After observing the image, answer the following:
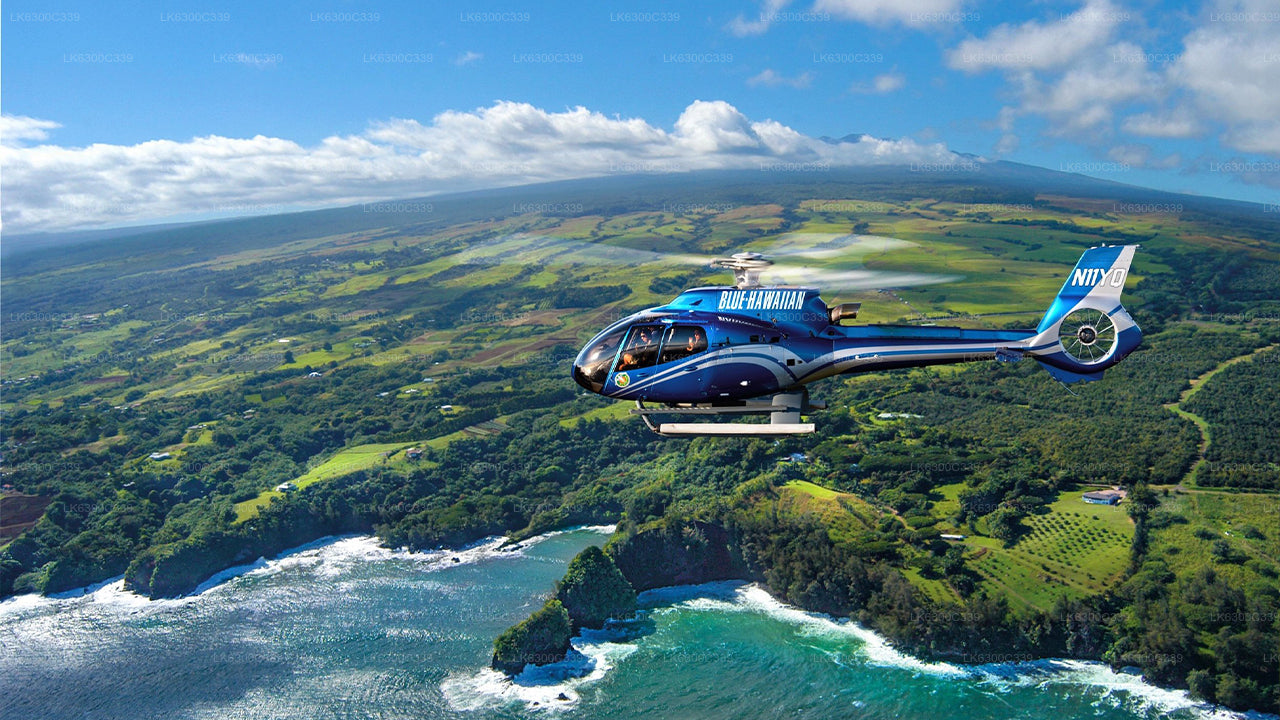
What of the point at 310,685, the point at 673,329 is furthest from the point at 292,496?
the point at 673,329

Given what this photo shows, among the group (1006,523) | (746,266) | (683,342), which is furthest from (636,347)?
(1006,523)

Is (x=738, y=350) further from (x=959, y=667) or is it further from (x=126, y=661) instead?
(x=126, y=661)

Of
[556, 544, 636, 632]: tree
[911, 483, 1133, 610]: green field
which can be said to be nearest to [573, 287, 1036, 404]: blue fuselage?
[911, 483, 1133, 610]: green field

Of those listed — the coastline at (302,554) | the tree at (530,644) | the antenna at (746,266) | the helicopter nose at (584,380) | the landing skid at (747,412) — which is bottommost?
the coastline at (302,554)

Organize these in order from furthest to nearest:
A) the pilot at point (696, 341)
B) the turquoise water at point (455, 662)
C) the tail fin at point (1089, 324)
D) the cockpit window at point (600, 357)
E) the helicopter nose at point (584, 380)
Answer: the turquoise water at point (455, 662), the helicopter nose at point (584, 380), the cockpit window at point (600, 357), the pilot at point (696, 341), the tail fin at point (1089, 324)

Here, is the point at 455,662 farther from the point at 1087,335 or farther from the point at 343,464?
the point at 1087,335

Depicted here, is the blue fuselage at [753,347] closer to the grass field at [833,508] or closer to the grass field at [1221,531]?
the grass field at [833,508]

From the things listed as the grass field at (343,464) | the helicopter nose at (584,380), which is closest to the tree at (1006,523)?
the helicopter nose at (584,380)
